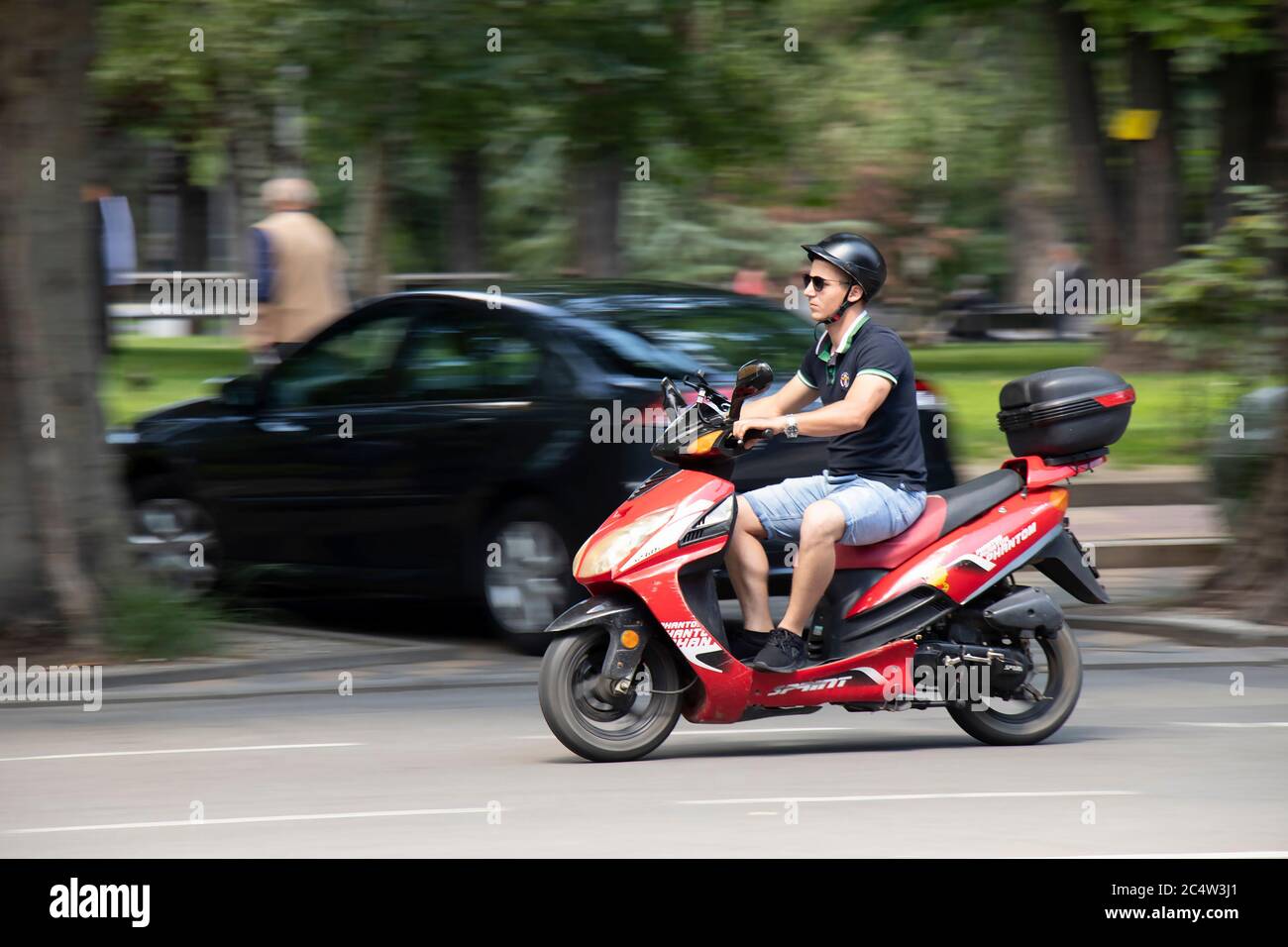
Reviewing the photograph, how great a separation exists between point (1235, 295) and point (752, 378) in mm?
4731

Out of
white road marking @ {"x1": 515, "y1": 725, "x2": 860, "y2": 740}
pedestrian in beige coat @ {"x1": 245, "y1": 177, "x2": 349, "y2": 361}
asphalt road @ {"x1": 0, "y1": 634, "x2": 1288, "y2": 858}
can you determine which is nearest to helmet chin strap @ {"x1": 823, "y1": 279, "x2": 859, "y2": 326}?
asphalt road @ {"x1": 0, "y1": 634, "x2": 1288, "y2": 858}

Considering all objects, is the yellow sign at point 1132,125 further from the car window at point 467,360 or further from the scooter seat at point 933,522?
the scooter seat at point 933,522

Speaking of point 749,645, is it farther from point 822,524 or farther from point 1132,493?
point 1132,493

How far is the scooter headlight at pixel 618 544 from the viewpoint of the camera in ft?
23.2

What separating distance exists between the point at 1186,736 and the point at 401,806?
9.76 feet

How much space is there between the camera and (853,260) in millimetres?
Answer: 7273

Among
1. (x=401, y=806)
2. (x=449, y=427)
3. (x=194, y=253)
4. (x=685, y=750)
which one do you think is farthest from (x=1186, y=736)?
(x=194, y=253)

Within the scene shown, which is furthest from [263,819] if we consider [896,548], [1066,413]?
[1066,413]

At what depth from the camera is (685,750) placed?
24.6 ft

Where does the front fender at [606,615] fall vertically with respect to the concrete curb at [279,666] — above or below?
above

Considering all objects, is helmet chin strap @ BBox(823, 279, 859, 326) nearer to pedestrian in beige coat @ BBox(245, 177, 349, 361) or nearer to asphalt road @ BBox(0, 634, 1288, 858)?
asphalt road @ BBox(0, 634, 1288, 858)

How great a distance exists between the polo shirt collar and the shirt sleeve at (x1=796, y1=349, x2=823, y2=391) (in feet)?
0.13

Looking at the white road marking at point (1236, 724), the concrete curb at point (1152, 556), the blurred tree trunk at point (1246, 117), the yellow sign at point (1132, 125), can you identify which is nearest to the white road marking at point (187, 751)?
the white road marking at point (1236, 724)

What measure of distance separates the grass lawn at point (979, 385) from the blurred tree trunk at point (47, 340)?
54 centimetres
